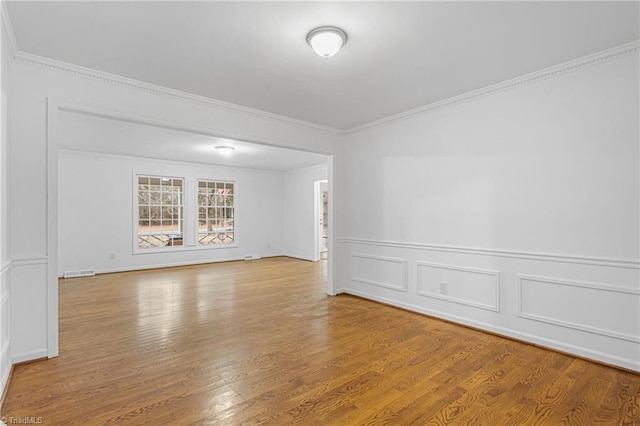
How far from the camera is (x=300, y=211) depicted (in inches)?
366

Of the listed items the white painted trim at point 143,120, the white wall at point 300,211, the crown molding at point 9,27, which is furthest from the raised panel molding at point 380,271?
the crown molding at point 9,27

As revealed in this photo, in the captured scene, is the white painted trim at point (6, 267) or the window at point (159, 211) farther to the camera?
the window at point (159, 211)

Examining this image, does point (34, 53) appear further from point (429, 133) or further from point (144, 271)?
point (144, 271)

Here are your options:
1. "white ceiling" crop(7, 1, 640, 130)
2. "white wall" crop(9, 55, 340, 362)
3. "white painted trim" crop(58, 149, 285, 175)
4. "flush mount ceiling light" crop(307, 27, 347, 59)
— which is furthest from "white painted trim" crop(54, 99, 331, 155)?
"white painted trim" crop(58, 149, 285, 175)

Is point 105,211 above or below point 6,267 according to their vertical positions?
above

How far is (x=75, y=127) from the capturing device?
4.97m

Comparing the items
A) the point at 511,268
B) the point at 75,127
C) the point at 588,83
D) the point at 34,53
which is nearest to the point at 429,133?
the point at 588,83

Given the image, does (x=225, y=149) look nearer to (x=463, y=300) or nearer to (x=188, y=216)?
(x=188, y=216)

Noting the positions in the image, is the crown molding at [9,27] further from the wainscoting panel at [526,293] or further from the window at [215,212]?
the window at [215,212]

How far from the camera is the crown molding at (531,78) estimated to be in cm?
265

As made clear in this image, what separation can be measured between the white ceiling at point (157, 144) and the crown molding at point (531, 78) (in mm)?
2928

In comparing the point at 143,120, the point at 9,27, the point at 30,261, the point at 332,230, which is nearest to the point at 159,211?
the point at 332,230

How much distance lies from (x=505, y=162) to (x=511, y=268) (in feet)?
3.51

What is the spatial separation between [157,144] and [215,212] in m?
2.90
